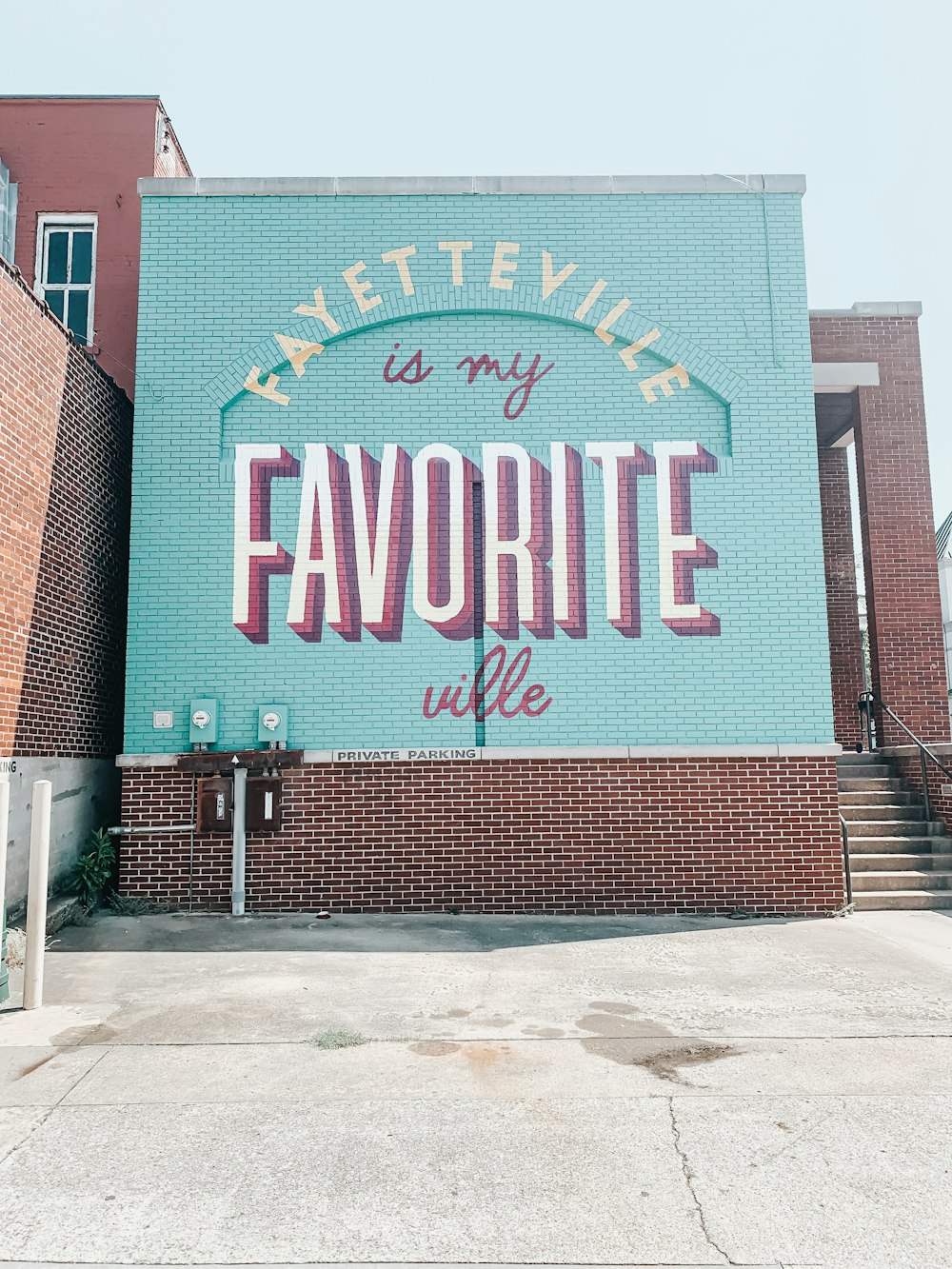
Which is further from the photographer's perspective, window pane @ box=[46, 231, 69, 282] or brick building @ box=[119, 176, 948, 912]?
window pane @ box=[46, 231, 69, 282]

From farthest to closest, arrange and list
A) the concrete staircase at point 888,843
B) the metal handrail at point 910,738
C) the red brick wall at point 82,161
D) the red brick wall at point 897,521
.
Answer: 1. the red brick wall at point 82,161
2. the red brick wall at point 897,521
3. the metal handrail at point 910,738
4. the concrete staircase at point 888,843

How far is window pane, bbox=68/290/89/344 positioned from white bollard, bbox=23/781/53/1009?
8782mm

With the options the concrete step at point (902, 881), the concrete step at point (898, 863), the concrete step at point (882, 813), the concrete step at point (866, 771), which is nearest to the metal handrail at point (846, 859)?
the concrete step at point (902, 881)

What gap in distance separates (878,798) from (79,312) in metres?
12.4

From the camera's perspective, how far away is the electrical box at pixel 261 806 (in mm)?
10070

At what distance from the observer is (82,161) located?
13828mm

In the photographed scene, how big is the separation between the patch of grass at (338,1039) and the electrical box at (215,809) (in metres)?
4.16

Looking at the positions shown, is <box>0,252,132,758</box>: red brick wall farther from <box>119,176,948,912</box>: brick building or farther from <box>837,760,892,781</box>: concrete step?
<box>837,760,892,781</box>: concrete step

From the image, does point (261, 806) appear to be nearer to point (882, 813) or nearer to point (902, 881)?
point (902, 881)

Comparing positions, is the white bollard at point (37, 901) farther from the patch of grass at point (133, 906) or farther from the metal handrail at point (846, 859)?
the metal handrail at point (846, 859)

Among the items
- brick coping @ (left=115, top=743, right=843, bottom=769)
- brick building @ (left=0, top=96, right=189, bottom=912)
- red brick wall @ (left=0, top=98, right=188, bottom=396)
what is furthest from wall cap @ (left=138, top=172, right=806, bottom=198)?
brick coping @ (left=115, top=743, right=843, bottom=769)

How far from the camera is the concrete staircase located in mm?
10758

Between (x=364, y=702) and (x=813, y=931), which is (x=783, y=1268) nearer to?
(x=813, y=931)

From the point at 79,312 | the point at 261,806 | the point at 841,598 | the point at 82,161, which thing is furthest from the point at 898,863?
the point at 82,161
